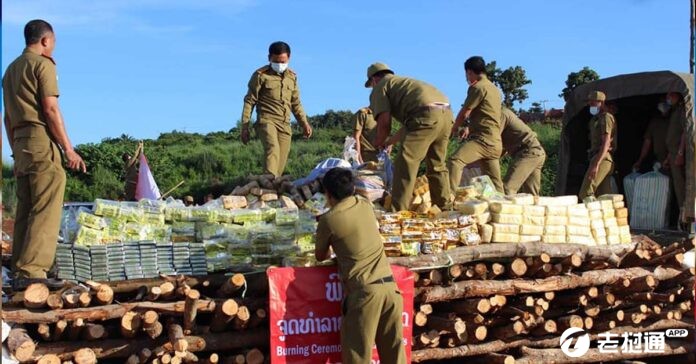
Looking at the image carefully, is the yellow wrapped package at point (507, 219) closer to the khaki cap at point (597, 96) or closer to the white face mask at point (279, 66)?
the white face mask at point (279, 66)

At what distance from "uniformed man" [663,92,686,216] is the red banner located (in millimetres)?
6601

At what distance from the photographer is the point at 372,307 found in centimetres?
506

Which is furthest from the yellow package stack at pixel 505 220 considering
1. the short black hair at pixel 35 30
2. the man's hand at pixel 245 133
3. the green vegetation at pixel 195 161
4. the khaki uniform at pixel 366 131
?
the green vegetation at pixel 195 161

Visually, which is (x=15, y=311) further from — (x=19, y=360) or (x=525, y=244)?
(x=525, y=244)

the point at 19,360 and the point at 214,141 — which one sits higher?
the point at 214,141

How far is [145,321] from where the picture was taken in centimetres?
510

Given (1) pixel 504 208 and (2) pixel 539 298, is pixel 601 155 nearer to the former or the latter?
(1) pixel 504 208

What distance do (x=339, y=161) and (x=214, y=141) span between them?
57.0 feet

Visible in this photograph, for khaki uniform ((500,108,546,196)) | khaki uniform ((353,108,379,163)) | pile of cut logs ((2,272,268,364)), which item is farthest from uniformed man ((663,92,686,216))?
pile of cut logs ((2,272,268,364))

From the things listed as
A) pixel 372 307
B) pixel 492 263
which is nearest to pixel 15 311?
pixel 372 307

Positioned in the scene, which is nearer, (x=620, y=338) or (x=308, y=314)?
(x=308, y=314)

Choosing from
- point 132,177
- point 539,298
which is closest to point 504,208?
point 539,298

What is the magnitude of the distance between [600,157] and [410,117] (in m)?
3.81

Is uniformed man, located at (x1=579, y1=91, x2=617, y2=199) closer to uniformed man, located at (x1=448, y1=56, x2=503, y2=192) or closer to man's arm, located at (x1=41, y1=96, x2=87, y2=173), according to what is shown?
uniformed man, located at (x1=448, y1=56, x2=503, y2=192)
